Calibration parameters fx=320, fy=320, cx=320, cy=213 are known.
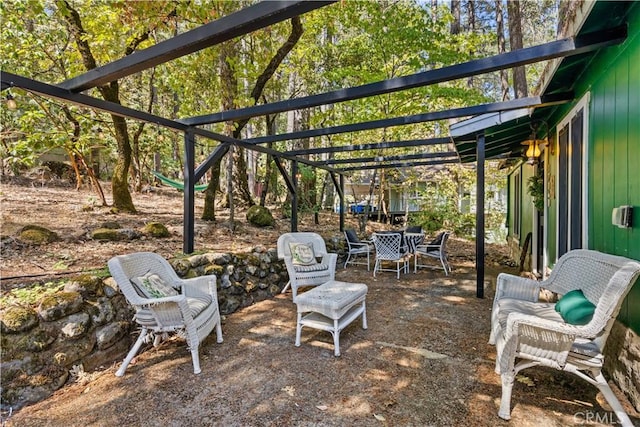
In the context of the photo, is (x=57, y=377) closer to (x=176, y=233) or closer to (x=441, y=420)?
(x=441, y=420)

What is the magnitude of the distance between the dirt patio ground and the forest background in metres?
2.65

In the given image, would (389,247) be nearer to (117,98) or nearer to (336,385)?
(336,385)

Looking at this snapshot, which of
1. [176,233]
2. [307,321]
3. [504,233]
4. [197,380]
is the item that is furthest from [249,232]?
[504,233]

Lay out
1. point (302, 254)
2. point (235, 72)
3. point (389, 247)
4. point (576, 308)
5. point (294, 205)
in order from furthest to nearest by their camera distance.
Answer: point (235, 72), point (294, 205), point (389, 247), point (302, 254), point (576, 308)

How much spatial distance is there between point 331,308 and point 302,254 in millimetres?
1956

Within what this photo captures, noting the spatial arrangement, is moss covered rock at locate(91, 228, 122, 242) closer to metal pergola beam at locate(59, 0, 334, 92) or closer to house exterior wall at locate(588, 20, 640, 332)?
metal pergola beam at locate(59, 0, 334, 92)

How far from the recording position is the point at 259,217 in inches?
287

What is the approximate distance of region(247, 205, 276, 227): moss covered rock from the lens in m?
7.29

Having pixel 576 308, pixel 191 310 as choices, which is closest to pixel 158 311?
pixel 191 310

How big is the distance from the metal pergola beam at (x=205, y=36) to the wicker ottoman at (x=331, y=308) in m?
Result: 2.29

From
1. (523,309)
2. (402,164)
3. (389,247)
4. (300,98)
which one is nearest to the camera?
(523,309)

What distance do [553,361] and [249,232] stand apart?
537 centimetres

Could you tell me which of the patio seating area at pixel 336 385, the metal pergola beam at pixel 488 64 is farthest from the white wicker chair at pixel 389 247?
the metal pergola beam at pixel 488 64

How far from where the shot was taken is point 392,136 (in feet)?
33.1
